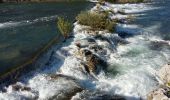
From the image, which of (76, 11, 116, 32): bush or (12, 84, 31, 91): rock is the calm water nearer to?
(12, 84, 31, 91): rock

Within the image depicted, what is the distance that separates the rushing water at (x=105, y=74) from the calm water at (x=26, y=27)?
5.43 ft

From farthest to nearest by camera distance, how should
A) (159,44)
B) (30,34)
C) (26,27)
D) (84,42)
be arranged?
→ (26,27) < (30,34) < (159,44) < (84,42)

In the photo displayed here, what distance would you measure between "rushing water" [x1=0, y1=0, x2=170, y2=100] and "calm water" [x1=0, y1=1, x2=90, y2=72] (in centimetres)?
166

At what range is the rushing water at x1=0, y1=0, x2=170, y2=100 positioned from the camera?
54.3ft

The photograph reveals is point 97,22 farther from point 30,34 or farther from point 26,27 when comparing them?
point 26,27

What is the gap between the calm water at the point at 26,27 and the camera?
20.8 m

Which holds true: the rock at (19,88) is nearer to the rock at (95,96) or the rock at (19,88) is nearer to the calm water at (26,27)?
the calm water at (26,27)

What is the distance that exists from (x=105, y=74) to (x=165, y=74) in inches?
118

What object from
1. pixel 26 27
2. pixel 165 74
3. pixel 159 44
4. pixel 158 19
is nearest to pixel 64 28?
pixel 26 27

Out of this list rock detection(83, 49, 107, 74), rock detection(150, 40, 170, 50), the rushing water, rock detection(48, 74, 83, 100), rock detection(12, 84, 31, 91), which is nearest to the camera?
rock detection(48, 74, 83, 100)

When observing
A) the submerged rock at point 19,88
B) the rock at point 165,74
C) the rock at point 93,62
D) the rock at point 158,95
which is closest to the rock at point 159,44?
the rock at point 93,62

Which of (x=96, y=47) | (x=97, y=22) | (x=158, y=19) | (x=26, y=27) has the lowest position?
(x=26, y=27)

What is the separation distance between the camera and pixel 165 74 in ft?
58.0

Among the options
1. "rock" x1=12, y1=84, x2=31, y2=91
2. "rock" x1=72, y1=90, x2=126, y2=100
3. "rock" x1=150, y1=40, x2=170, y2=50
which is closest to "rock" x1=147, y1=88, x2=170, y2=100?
"rock" x1=72, y1=90, x2=126, y2=100
